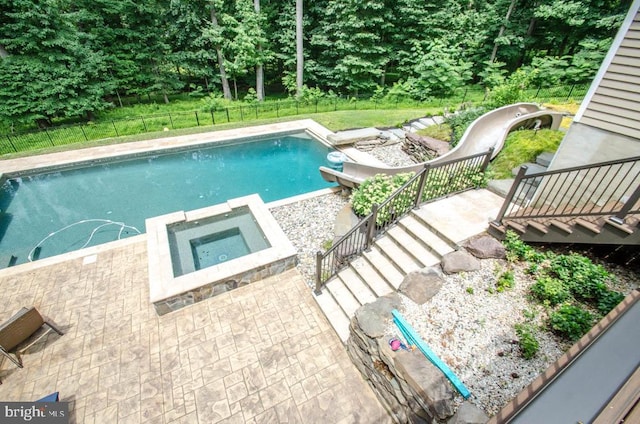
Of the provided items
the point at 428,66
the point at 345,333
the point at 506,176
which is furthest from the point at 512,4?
the point at 345,333

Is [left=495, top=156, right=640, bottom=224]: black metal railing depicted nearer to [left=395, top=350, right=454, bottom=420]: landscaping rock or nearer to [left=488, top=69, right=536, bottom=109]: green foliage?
[left=395, top=350, right=454, bottom=420]: landscaping rock

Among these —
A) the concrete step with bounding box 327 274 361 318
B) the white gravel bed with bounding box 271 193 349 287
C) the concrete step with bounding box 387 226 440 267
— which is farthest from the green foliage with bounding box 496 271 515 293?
the white gravel bed with bounding box 271 193 349 287

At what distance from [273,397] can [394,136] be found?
1078 centimetres

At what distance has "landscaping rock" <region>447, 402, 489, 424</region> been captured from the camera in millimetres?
2732

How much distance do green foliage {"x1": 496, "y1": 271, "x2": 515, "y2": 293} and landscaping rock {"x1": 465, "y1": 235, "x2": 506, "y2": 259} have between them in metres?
0.37

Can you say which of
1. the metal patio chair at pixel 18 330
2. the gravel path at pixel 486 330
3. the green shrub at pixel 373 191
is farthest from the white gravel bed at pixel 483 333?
the metal patio chair at pixel 18 330

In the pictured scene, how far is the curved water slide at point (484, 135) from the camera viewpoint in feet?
27.0

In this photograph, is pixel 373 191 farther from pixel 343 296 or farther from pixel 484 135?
pixel 484 135

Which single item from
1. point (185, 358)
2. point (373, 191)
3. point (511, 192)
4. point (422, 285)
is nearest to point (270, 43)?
point (373, 191)

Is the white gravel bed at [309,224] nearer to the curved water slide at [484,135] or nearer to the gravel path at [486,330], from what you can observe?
the curved water slide at [484,135]

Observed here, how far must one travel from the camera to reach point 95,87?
44.4 ft

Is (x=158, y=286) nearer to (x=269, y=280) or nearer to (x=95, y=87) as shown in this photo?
(x=269, y=280)

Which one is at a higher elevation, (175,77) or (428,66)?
(428,66)

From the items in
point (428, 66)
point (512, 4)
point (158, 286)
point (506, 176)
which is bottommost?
point (158, 286)
